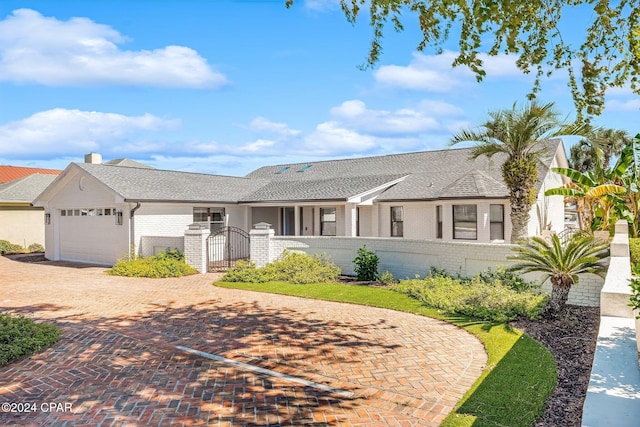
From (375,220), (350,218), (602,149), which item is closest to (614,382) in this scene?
(350,218)

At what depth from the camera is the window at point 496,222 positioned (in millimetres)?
18594

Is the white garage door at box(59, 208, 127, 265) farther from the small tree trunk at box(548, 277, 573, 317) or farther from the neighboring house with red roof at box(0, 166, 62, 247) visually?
the small tree trunk at box(548, 277, 573, 317)

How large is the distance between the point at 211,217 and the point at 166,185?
2.90 metres

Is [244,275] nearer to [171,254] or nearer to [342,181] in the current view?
[171,254]

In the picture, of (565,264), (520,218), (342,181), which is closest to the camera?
(565,264)

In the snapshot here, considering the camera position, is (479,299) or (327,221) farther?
(327,221)

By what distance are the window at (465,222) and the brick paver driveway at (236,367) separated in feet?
31.7

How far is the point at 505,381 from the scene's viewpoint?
6.19 meters

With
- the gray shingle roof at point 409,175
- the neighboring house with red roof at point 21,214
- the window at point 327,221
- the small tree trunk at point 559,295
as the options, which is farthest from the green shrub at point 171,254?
the neighboring house with red roof at point 21,214

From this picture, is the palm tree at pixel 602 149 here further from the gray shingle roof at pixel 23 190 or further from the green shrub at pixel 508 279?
the gray shingle roof at pixel 23 190

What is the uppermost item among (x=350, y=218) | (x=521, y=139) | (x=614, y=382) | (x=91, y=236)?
(x=521, y=139)

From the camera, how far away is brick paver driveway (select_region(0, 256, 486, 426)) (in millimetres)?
5488

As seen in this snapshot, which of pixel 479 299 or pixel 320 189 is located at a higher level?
pixel 320 189

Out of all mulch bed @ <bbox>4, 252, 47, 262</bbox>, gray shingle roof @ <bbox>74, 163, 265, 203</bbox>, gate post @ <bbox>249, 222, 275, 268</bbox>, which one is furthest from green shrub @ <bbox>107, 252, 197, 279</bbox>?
mulch bed @ <bbox>4, 252, 47, 262</bbox>
